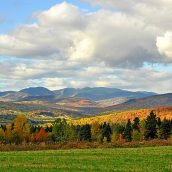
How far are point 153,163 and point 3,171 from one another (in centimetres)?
1511

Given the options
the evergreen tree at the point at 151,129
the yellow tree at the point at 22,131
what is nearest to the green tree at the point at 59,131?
the yellow tree at the point at 22,131

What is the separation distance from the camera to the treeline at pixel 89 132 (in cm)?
14412

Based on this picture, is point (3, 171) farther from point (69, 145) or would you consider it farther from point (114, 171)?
point (69, 145)

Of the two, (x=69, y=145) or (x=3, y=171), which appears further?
(x=69, y=145)

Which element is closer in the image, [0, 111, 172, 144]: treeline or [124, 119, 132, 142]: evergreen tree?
[0, 111, 172, 144]: treeline

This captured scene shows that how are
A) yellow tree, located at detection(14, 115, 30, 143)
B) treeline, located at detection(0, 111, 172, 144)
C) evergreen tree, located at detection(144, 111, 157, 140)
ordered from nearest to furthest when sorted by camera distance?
evergreen tree, located at detection(144, 111, 157, 140), treeline, located at detection(0, 111, 172, 144), yellow tree, located at detection(14, 115, 30, 143)

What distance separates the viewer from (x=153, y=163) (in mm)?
40312

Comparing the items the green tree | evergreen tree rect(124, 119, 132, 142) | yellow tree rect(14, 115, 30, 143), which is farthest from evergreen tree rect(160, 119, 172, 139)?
yellow tree rect(14, 115, 30, 143)

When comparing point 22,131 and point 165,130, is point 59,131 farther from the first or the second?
point 165,130

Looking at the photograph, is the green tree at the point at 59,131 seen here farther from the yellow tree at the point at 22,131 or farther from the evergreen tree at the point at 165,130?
the evergreen tree at the point at 165,130

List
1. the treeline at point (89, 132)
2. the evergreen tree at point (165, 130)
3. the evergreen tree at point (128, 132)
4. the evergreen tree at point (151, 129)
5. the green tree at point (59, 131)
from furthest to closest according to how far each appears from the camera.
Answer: the green tree at point (59, 131) < the evergreen tree at point (128, 132) < the treeline at point (89, 132) < the evergreen tree at point (151, 129) < the evergreen tree at point (165, 130)

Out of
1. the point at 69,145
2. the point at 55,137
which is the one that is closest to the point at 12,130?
the point at 55,137

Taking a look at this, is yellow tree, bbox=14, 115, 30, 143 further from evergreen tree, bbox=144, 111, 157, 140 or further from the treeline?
evergreen tree, bbox=144, 111, 157, 140

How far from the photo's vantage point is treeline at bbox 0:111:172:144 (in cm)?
14412
